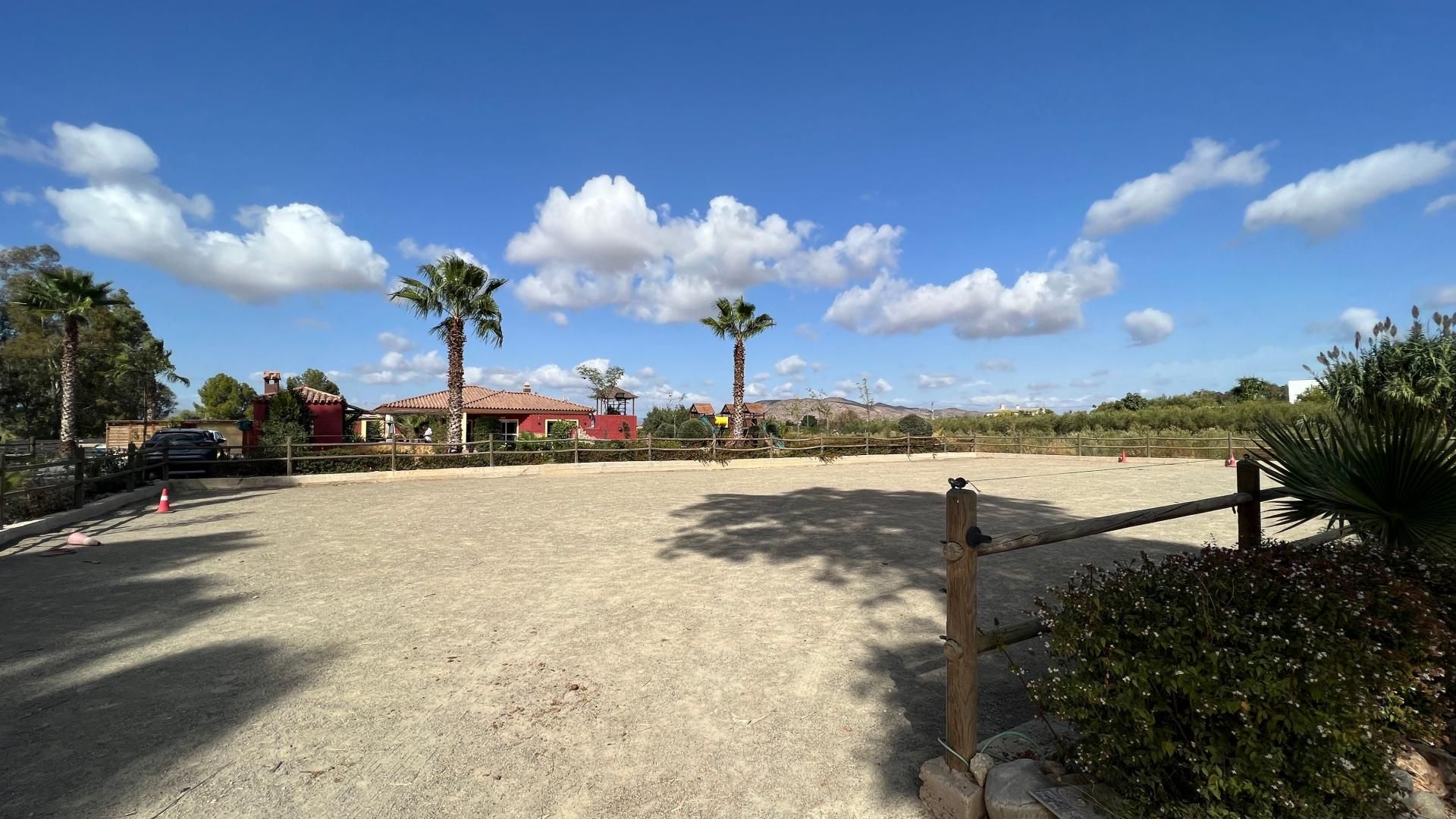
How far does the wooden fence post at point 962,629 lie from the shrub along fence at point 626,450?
15914 mm

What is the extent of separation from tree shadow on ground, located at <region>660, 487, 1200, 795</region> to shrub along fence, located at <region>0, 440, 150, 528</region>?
895cm

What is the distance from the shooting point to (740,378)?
2552 cm

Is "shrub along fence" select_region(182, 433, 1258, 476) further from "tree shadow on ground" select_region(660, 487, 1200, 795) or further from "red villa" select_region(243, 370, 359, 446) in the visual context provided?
"red villa" select_region(243, 370, 359, 446)

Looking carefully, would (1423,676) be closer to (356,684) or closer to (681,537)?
(356,684)

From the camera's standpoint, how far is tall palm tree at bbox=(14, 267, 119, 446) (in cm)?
1969

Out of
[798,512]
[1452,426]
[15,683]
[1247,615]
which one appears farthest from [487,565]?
[1452,426]

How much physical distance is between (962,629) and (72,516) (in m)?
12.8

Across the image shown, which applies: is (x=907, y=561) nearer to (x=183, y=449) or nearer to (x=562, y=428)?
(x=183, y=449)

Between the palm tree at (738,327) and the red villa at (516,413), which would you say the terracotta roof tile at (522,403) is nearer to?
the red villa at (516,413)

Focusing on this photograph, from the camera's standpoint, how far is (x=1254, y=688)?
1692 millimetres


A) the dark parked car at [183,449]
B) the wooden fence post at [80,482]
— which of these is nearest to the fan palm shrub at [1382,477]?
the wooden fence post at [80,482]

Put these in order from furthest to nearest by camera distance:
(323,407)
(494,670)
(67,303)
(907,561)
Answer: (323,407) → (67,303) → (907,561) → (494,670)

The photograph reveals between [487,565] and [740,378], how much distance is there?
64.2 ft

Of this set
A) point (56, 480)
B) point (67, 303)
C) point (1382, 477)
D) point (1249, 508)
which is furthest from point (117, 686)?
point (67, 303)
